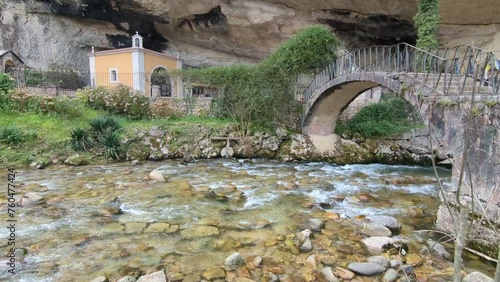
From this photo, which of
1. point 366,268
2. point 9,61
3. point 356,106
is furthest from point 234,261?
point 9,61

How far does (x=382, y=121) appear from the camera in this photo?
13.6m

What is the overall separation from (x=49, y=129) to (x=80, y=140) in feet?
5.28

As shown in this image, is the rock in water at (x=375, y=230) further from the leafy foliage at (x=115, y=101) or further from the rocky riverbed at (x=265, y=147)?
the leafy foliage at (x=115, y=101)

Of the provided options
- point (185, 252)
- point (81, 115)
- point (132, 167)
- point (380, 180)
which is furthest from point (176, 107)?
point (185, 252)

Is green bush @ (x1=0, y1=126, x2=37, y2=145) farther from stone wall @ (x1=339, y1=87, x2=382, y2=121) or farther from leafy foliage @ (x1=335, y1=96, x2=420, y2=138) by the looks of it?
stone wall @ (x1=339, y1=87, x2=382, y2=121)

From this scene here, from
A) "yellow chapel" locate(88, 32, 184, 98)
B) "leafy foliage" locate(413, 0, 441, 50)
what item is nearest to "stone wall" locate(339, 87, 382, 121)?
"leafy foliage" locate(413, 0, 441, 50)

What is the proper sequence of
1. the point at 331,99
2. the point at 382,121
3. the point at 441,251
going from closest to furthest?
the point at 441,251 < the point at 331,99 < the point at 382,121

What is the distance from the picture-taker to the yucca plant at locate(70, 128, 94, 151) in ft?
32.8

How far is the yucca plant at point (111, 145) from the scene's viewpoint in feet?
32.6

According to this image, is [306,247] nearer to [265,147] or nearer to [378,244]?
[378,244]

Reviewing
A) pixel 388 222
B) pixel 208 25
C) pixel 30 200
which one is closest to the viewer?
pixel 388 222

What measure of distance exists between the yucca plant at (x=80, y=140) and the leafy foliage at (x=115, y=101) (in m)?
2.73

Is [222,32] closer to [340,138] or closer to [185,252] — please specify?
[340,138]

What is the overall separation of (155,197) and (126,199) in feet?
1.91
